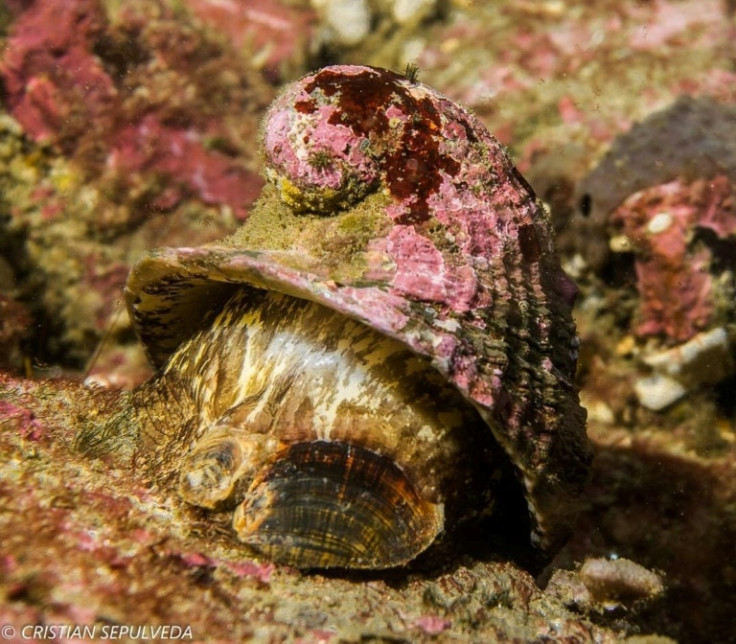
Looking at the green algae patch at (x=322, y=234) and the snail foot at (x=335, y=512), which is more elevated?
the green algae patch at (x=322, y=234)

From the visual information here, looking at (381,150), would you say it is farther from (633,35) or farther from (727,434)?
(633,35)

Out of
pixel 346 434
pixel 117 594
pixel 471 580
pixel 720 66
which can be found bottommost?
pixel 471 580

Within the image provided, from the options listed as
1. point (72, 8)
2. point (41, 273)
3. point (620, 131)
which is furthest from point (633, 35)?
point (41, 273)

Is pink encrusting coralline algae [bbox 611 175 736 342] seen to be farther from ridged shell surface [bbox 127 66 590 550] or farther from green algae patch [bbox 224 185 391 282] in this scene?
green algae patch [bbox 224 185 391 282]

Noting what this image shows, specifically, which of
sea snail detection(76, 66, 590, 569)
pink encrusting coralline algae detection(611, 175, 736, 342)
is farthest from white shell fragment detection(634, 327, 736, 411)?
sea snail detection(76, 66, 590, 569)

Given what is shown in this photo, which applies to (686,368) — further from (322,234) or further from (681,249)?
(322,234)

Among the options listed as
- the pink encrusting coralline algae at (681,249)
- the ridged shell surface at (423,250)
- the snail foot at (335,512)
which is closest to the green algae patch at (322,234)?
the ridged shell surface at (423,250)

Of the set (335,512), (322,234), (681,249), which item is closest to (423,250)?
(322,234)

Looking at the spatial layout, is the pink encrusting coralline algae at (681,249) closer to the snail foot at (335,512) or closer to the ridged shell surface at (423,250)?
the ridged shell surface at (423,250)
